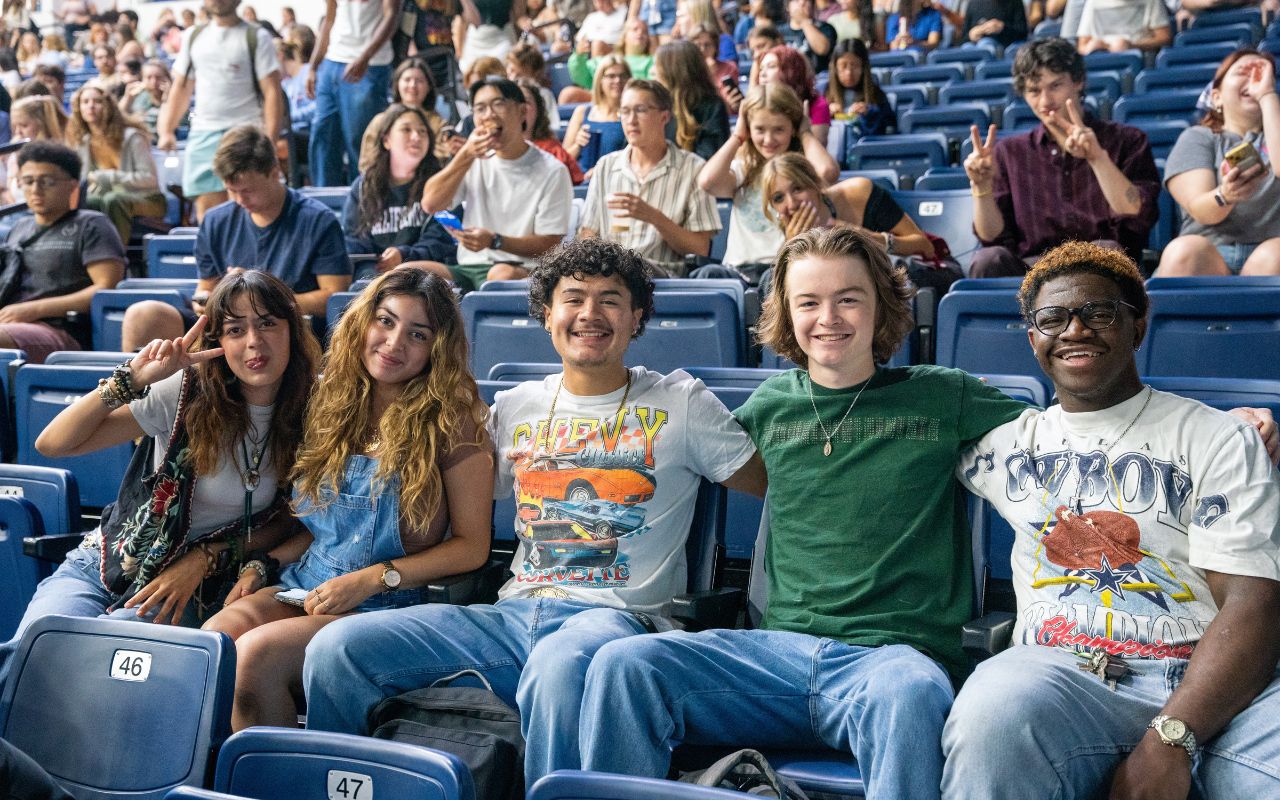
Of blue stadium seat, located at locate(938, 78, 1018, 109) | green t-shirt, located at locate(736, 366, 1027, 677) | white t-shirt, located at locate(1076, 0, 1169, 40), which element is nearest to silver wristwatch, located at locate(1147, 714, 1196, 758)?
green t-shirt, located at locate(736, 366, 1027, 677)

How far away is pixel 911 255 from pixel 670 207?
3.05ft

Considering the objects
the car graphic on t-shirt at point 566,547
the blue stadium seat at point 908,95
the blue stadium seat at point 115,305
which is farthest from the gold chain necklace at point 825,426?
the blue stadium seat at point 908,95

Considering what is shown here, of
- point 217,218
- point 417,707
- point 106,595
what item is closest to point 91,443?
point 106,595

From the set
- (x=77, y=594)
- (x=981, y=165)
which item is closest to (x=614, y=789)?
(x=77, y=594)

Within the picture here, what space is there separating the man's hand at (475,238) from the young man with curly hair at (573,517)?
1698 mm

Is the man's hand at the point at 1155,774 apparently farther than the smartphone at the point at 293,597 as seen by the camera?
No

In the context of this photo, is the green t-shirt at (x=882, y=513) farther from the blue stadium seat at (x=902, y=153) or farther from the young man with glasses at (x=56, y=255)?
the blue stadium seat at (x=902, y=153)

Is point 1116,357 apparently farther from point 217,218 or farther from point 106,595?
point 217,218

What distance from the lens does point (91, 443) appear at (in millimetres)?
2842

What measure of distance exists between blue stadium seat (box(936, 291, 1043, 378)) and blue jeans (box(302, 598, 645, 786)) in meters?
1.47

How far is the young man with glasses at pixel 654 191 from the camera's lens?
4.55 meters

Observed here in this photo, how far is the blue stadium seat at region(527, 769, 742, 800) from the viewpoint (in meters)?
1.46

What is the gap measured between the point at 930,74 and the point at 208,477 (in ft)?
20.8

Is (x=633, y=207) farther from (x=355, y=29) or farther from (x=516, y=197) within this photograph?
(x=355, y=29)
